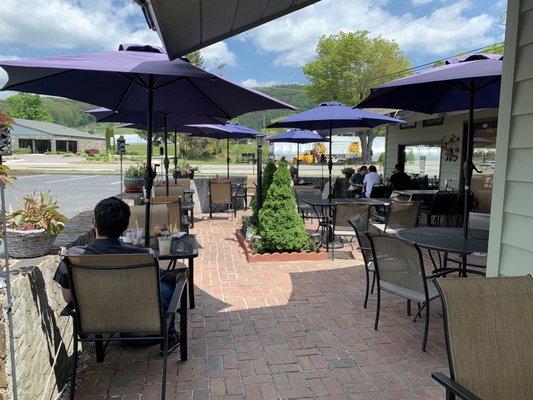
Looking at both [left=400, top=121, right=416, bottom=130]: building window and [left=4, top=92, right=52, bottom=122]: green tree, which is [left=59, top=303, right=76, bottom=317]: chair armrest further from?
[left=4, top=92, right=52, bottom=122]: green tree

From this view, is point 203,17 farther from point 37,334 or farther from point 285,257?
point 285,257

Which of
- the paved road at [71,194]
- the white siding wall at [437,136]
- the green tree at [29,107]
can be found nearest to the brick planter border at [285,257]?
the white siding wall at [437,136]

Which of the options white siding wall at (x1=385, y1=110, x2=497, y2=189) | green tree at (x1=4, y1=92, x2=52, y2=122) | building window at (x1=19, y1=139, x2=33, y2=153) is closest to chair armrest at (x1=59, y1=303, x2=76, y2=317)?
white siding wall at (x1=385, y1=110, x2=497, y2=189)

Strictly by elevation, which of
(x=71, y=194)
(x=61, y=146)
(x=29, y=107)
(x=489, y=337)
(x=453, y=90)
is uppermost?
(x=29, y=107)

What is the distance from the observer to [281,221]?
545 cm

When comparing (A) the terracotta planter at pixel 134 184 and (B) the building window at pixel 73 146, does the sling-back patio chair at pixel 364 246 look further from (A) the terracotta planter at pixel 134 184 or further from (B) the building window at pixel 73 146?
(B) the building window at pixel 73 146

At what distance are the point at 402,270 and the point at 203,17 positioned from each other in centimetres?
229

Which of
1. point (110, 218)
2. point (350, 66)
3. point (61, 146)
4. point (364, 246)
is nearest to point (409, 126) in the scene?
point (364, 246)

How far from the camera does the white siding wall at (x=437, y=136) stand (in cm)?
916

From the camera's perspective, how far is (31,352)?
2.01 metres

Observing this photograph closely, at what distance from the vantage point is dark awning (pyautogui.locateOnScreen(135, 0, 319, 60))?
2287mm

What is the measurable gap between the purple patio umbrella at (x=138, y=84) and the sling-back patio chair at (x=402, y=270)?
1545 mm

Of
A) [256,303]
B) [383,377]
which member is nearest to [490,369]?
[383,377]

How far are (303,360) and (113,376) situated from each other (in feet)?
4.14
